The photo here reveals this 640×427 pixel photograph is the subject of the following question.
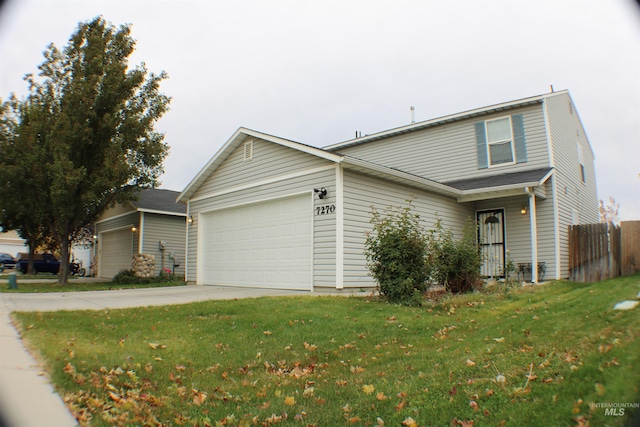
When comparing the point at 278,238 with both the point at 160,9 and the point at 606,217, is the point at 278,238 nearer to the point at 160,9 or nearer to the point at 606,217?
the point at 160,9

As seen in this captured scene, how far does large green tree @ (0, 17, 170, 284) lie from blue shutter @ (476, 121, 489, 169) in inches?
487

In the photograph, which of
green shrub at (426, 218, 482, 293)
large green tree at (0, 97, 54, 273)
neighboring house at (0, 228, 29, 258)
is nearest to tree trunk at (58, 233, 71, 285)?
large green tree at (0, 97, 54, 273)

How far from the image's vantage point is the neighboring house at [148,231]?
19578mm

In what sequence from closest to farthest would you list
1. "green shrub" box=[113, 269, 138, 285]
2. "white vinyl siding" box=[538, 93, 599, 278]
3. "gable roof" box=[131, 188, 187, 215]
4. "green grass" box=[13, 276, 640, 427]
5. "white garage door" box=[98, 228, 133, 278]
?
"green grass" box=[13, 276, 640, 427]
"white vinyl siding" box=[538, 93, 599, 278]
"green shrub" box=[113, 269, 138, 285]
"gable roof" box=[131, 188, 187, 215]
"white garage door" box=[98, 228, 133, 278]

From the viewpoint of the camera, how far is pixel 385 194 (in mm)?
11367

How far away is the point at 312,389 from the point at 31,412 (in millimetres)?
2147

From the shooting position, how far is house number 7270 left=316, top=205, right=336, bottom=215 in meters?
10.1

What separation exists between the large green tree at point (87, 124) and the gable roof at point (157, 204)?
265 centimetres

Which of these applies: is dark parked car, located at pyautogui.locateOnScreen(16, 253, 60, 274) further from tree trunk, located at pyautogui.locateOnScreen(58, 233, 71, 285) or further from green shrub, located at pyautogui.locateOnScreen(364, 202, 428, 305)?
green shrub, located at pyautogui.locateOnScreen(364, 202, 428, 305)

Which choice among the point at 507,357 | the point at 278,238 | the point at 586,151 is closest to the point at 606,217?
the point at 586,151

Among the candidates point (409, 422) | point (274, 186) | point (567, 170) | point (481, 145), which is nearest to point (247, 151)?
point (274, 186)

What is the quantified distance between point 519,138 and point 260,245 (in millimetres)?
9110

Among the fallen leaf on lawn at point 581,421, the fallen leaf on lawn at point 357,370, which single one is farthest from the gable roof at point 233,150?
the fallen leaf on lawn at point 581,421

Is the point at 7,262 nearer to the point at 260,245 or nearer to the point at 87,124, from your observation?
the point at 87,124
